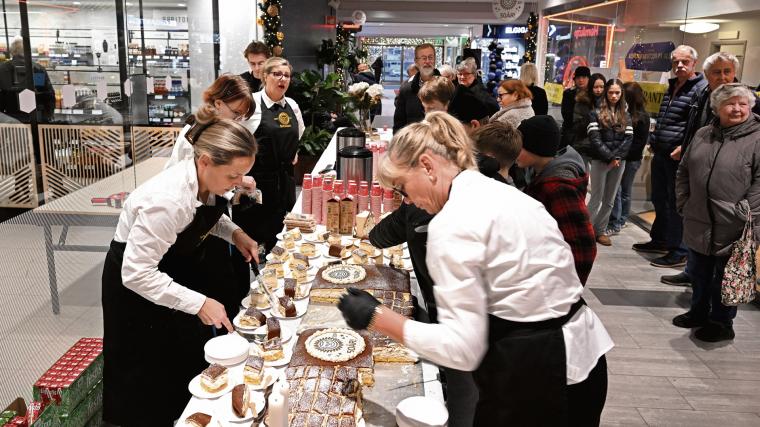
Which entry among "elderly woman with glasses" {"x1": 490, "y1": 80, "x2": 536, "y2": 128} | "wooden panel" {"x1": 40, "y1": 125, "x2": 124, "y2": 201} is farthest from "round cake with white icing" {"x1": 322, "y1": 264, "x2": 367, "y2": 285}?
"elderly woman with glasses" {"x1": 490, "y1": 80, "x2": 536, "y2": 128}

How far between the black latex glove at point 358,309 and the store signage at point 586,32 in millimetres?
Result: 8600

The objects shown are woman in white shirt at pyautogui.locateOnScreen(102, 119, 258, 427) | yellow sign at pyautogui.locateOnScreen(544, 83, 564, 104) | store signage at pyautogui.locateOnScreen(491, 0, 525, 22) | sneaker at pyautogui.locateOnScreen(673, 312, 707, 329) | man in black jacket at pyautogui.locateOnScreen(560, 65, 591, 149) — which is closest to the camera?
woman in white shirt at pyautogui.locateOnScreen(102, 119, 258, 427)

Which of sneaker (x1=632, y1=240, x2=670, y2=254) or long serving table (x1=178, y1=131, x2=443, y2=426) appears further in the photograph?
sneaker (x1=632, y1=240, x2=670, y2=254)

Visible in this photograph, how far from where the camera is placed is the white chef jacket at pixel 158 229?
196 centimetres

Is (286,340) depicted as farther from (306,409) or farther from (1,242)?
(1,242)

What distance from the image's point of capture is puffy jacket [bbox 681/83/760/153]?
475 cm

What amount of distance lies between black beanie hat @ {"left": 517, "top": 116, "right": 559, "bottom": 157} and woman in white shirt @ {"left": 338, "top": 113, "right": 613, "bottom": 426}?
1005 mm

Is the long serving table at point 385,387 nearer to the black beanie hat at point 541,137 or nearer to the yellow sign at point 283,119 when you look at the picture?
the black beanie hat at point 541,137

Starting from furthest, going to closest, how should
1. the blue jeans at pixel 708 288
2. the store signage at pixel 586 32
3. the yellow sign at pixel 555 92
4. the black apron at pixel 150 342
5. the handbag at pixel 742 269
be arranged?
1. the yellow sign at pixel 555 92
2. the store signage at pixel 586 32
3. the blue jeans at pixel 708 288
4. the handbag at pixel 742 269
5. the black apron at pixel 150 342

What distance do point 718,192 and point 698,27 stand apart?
3.18 m

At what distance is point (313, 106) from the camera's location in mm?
7926

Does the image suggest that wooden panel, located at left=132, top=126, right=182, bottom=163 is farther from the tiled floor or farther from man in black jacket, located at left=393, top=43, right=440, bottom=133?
man in black jacket, located at left=393, top=43, right=440, bottom=133

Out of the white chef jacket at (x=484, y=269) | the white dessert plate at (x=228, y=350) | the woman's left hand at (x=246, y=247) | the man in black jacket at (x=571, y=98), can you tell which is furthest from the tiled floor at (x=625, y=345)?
the man in black jacket at (x=571, y=98)

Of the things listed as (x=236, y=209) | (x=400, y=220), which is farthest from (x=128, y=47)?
(x=400, y=220)
